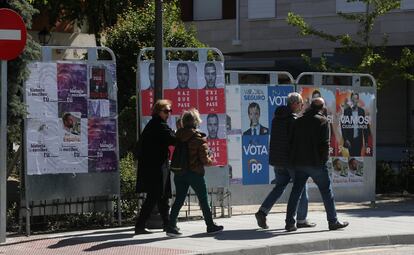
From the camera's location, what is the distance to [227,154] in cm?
1276

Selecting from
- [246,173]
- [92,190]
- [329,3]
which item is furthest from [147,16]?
[329,3]

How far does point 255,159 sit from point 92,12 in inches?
454

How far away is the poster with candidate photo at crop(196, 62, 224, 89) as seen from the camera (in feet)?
40.9

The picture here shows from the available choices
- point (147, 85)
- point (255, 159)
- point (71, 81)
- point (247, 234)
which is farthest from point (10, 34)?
point (255, 159)

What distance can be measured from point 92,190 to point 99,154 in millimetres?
541

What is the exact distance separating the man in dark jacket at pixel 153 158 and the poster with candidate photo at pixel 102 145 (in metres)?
0.96

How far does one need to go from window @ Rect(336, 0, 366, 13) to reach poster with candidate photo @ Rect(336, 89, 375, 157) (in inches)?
692

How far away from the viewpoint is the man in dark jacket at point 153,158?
34.9ft

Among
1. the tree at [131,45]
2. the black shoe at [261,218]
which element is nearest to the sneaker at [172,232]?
the black shoe at [261,218]

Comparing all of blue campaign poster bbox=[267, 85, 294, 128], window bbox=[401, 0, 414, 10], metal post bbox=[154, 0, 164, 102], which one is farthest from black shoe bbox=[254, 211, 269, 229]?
window bbox=[401, 0, 414, 10]

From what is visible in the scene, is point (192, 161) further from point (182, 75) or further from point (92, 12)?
point (92, 12)

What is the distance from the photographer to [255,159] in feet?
43.8

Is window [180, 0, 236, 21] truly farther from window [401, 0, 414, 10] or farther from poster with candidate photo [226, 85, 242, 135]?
poster with candidate photo [226, 85, 242, 135]

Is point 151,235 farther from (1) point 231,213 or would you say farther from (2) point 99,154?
(1) point 231,213
